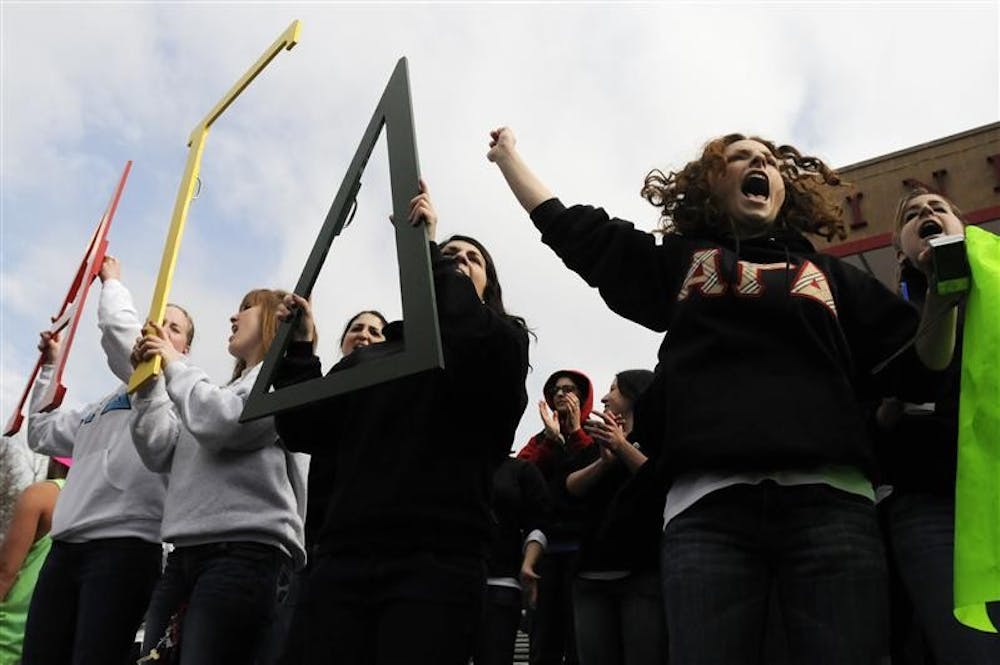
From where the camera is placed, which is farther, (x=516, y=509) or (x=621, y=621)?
(x=516, y=509)

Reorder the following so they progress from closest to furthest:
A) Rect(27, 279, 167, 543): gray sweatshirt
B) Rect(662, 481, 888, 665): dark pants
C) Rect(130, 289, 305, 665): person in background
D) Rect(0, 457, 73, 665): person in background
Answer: Rect(662, 481, 888, 665): dark pants, Rect(130, 289, 305, 665): person in background, Rect(27, 279, 167, 543): gray sweatshirt, Rect(0, 457, 73, 665): person in background

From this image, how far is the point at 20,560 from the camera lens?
3896 mm

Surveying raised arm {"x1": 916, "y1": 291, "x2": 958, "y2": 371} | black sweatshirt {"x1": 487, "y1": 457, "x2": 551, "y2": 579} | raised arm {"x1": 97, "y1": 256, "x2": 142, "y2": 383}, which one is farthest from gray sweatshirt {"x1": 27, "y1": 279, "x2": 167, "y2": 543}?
raised arm {"x1": 916, "y1": 291, "x2": 958, "y2": 371}

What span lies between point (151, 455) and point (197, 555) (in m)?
0.48

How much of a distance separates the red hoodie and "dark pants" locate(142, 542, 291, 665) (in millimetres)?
2279

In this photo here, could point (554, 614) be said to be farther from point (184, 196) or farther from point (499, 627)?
point (184, 196)

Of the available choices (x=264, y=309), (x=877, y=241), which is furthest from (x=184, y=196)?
(x=877, y=241)

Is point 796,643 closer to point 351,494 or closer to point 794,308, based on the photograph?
point 794,308

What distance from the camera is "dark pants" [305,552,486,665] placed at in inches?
82.7

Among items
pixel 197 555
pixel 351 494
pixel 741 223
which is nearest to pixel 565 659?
pixel 197 555

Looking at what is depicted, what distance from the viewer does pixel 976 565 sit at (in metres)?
1.80

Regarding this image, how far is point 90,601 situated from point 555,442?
259cm

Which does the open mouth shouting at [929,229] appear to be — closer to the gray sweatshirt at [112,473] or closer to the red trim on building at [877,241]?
the gray sweatshirt at [112,473]

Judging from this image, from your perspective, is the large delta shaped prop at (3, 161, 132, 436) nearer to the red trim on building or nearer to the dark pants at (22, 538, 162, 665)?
the dark pants at (22, 538, 162, 665)
